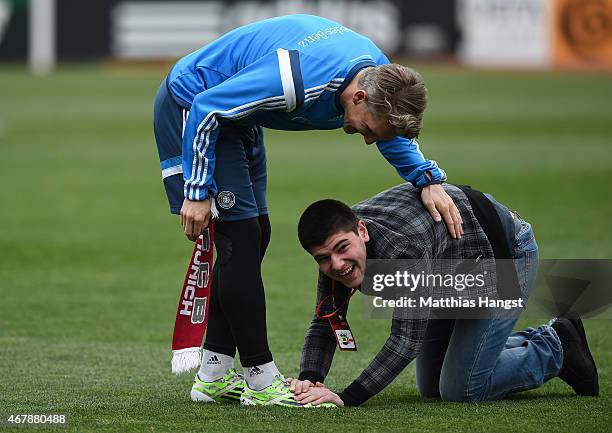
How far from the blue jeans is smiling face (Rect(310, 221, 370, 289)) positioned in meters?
0.66

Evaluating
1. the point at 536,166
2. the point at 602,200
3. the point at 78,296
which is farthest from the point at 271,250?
the point at 536,166

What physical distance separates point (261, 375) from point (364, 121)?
1.10 m

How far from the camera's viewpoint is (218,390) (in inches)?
195

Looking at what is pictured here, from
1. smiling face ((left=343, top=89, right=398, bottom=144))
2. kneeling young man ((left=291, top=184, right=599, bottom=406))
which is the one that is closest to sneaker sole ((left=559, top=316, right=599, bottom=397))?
kneeling young man ((left=291, top=184, right=599, bottom=406))

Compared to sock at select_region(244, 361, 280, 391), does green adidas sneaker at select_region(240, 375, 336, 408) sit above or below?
below

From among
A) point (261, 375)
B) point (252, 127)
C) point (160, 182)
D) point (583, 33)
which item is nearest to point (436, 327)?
point (261, 375)

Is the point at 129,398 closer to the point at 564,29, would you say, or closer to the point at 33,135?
the point at 33,135

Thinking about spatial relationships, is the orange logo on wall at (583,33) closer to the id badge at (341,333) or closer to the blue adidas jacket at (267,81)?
the blue adidas jacket at (267,81)

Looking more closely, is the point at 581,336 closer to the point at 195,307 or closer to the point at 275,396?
the point at 275,396

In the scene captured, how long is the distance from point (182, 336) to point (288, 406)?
20.6 inches

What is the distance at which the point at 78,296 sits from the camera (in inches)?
304

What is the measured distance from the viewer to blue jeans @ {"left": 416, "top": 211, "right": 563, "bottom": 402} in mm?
4910

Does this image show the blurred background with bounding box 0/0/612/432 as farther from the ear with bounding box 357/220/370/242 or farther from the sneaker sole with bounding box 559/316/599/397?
the ear with bounding box 357/220/370/242

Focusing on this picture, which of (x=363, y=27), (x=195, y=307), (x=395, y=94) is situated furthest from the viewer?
(x=363, y=27)
